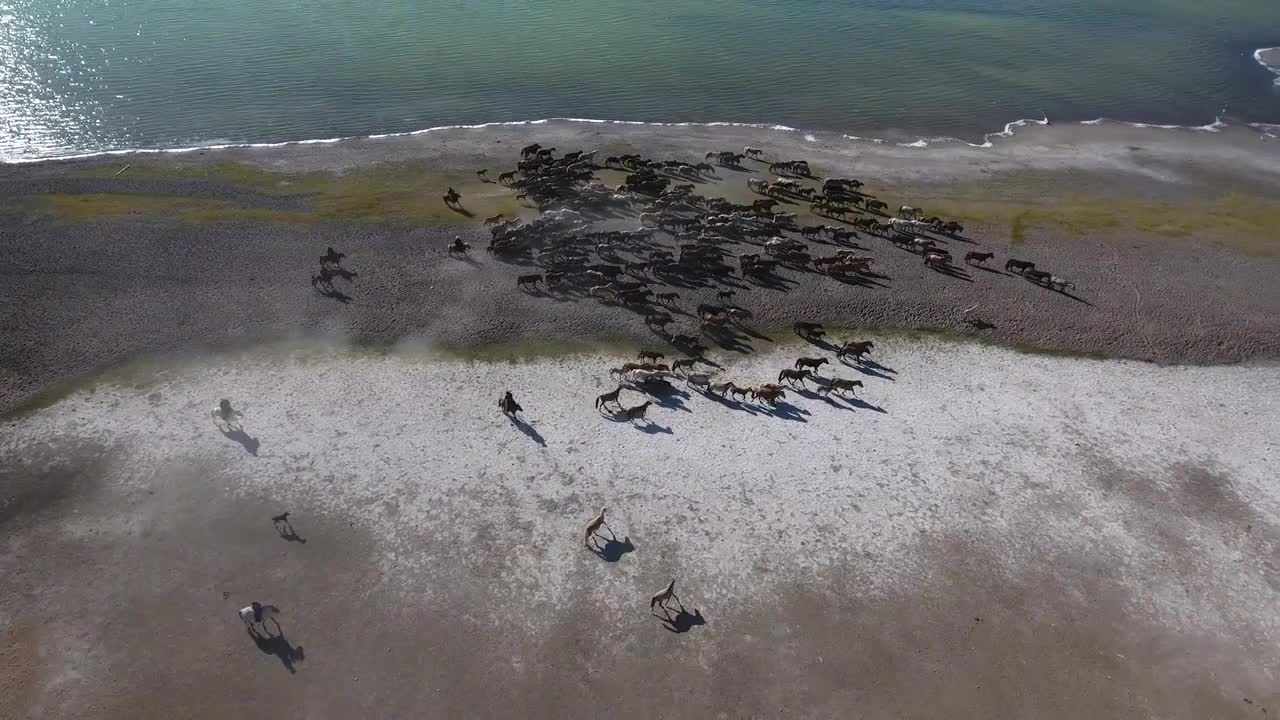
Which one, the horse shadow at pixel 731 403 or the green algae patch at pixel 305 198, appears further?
the green algae patch at pixel 305 198

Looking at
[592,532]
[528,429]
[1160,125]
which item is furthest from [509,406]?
[1160,125]

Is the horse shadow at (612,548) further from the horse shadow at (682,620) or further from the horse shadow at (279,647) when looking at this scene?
the horse shadow at (279,647)

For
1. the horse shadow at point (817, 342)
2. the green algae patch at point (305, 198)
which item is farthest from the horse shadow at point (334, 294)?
the horse shadow at point (817, 342)

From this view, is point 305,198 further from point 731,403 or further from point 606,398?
point 731,403

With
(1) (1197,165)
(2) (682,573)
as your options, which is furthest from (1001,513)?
(1) (1197,165)

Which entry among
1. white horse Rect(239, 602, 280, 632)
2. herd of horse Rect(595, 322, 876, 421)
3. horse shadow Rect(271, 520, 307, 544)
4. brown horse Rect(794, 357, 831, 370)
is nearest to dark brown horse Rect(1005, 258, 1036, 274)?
herd of horse Rect(595, 322, 876, 421)

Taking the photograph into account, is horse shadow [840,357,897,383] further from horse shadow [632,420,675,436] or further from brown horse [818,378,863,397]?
horse shadow [632,420,675,436]
